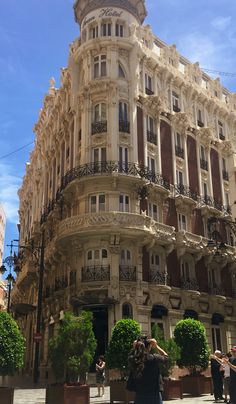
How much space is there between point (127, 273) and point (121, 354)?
38.7 feet

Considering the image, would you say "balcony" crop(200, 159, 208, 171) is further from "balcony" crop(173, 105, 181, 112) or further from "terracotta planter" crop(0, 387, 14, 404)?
"terracotta planter" crop(0, 387, 14, 404)

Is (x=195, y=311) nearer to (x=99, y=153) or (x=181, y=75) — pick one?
(x=99, y=153)

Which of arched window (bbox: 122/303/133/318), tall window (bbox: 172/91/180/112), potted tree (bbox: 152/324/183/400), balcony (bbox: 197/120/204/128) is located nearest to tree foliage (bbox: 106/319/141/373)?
potted tree (bbox: 152/324/183/400)

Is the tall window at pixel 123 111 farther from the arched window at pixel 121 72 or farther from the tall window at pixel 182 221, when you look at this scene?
the tall window at pixel 182 221

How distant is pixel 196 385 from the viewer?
2000cm

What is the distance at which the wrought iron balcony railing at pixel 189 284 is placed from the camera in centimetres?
3356

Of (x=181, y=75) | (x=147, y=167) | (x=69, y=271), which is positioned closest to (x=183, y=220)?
(x=147, y=167)

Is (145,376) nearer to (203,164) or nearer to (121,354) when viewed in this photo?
(121,354)

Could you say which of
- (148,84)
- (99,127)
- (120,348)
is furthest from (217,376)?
(148,84)

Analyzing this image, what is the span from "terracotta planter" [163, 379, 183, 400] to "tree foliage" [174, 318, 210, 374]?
8.33 ft

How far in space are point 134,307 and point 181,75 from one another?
2178cm

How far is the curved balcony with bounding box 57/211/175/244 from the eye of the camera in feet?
97.0

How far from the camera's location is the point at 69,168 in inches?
1420

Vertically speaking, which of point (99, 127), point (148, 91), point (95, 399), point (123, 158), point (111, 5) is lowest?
point (95, 399)
